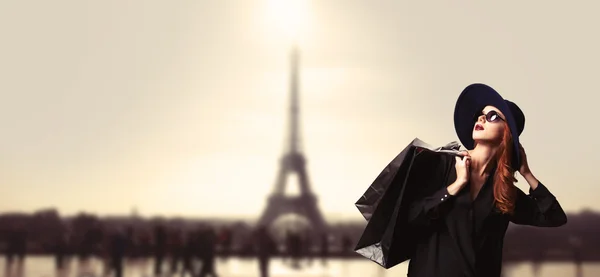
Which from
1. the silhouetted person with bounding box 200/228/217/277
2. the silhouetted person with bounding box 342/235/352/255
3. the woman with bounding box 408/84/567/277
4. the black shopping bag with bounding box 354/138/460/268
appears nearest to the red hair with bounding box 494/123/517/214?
the woman with bounding box 408/84/567/277

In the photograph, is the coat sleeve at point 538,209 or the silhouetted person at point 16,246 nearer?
the coat sleeve at point 538,209

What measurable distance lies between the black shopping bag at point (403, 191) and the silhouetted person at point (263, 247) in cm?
819

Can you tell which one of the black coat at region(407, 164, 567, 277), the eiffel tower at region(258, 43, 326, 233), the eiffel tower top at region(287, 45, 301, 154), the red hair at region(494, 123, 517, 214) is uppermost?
the eiffel tower top at region(287, 45, 301, 154)

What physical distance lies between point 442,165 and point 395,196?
6.1 inches

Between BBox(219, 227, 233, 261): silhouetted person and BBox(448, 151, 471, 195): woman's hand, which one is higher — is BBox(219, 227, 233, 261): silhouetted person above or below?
above

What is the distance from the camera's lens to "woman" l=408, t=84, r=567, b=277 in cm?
235

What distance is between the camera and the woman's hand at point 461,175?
7.67 feet

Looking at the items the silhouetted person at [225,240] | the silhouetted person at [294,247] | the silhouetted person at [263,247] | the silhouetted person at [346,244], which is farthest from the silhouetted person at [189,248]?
the silhouetted person at [346,244]

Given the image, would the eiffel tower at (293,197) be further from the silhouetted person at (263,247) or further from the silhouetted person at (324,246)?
the silhouetted person at (263,247)

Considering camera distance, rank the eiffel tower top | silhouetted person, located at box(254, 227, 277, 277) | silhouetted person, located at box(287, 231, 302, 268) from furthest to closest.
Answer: the eiffel tower top
silhouetted person, located at box(287, 231, 302, 268)
silhouetted person, located at box(254, 227, 277, 277)

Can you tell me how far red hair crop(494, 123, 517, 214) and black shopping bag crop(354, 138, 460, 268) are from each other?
0.41ft

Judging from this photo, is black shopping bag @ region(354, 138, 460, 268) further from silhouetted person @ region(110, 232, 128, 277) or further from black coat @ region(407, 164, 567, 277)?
silhouetted person @ region(110, 232, 128, 277)

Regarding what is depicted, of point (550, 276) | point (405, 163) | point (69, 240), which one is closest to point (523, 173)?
point (405, 163)

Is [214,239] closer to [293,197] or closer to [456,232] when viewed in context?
[293,197]
